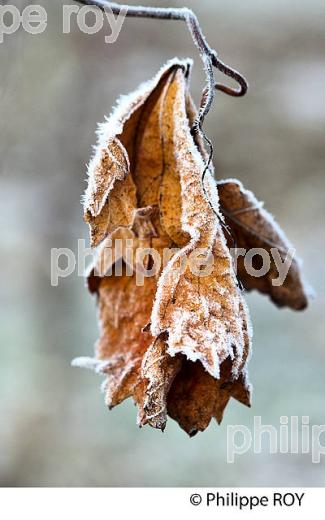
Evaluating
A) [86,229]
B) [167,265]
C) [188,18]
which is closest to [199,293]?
[167,265]

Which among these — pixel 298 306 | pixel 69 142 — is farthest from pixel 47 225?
pixel 298 306

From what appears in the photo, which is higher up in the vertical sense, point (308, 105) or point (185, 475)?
point (308, 105)

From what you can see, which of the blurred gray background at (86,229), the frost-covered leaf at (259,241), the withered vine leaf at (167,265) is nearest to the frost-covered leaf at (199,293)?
the withered vine leaf at (167,265)

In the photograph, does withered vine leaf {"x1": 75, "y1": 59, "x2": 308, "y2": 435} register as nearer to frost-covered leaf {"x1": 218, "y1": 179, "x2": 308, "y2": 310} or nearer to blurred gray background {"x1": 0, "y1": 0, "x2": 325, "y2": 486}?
frost-covered leaf {"x1": 218, "y1": 179, "x2": 308, "y2": 310}

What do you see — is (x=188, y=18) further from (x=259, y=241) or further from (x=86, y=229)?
(x=86, y=229)
